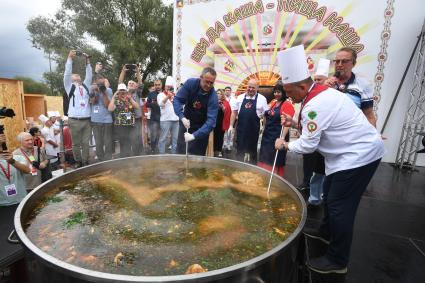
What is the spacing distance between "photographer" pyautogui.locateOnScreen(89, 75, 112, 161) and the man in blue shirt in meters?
2.34

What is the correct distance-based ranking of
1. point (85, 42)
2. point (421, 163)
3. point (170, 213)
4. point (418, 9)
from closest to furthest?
1. point (170, 213)
2. point (418, 9)
3. point (421, 163)
4. point (85, 42)

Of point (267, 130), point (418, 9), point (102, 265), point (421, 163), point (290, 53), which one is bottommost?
point (421, 163)

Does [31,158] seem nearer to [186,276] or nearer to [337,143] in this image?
[186,276]

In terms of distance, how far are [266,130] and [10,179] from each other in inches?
152

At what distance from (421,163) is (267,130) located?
527 centimetres

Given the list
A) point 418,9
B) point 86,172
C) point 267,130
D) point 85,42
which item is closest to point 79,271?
point 86,172

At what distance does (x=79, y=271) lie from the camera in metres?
1.19

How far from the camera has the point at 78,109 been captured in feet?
18.2

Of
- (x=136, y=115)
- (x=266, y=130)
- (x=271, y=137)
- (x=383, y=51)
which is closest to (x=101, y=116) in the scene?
(x=136, y=115)

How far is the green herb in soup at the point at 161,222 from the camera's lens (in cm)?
153

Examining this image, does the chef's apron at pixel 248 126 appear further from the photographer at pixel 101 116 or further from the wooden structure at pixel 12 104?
the wooden structure at pixel 12 104

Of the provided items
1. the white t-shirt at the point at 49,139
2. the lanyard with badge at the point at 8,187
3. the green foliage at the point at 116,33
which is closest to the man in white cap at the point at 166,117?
the white t-shirt at the point at 49,139

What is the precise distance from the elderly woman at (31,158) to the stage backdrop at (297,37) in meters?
6.19

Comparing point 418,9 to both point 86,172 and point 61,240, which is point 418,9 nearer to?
point 86,172
